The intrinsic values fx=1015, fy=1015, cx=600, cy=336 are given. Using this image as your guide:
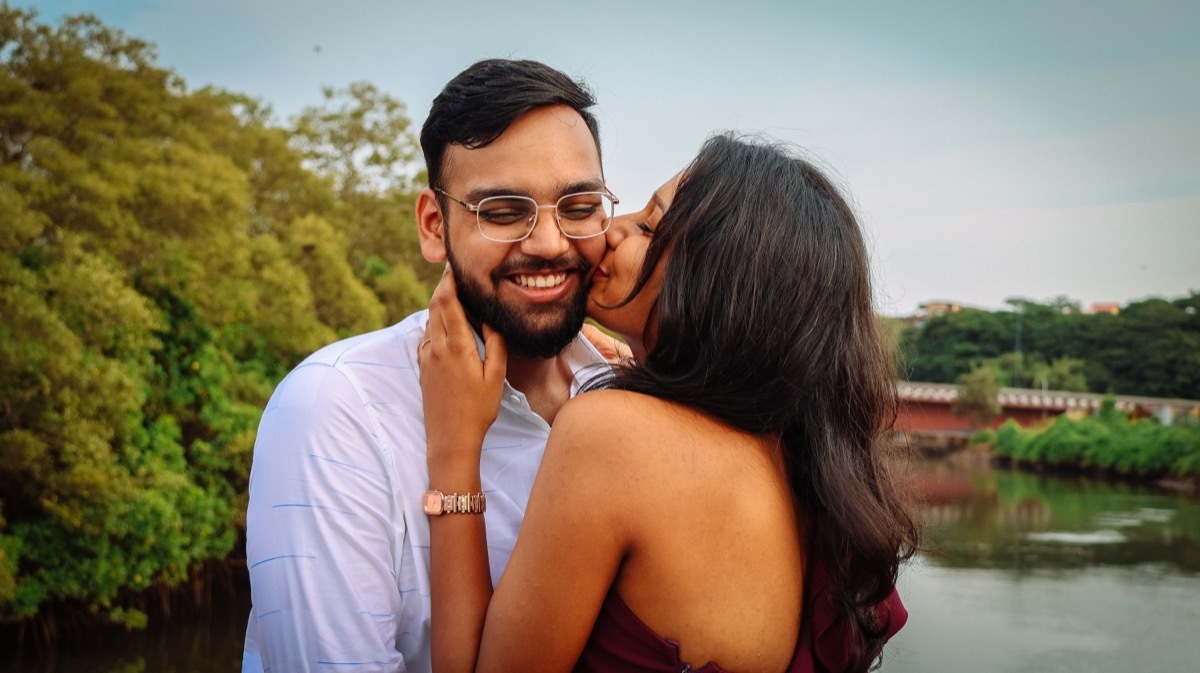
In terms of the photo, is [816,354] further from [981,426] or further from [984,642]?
[981,426]

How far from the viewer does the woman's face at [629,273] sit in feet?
6.08

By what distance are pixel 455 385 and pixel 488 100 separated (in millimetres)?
574

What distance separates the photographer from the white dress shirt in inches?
65.0

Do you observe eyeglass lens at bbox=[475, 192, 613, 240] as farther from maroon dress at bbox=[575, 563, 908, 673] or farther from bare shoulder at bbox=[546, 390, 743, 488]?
maroon dress at bbox=[575, 563, 908, 673]

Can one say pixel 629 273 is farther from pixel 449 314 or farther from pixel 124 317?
pixel 124 317

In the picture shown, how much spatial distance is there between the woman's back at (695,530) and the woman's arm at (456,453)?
0.29 m

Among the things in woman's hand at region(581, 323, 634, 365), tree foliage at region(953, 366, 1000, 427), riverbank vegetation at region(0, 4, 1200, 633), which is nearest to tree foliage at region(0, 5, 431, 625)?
riverbank vegetation at region(0, 4, 1200, 633)

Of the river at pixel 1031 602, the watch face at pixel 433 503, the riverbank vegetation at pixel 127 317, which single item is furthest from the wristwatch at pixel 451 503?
the river at pixel 1031 602

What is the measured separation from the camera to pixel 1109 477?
34.1m

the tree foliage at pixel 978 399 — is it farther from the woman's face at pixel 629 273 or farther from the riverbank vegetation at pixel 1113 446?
the woman's face at pixel 629 273

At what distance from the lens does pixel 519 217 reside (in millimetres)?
2002

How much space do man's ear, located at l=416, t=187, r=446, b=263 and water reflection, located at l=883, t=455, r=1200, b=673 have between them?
39.5 feet

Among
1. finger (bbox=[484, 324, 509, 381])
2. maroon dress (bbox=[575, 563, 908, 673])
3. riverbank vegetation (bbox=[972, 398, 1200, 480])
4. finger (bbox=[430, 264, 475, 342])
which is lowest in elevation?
riverbank vegetation (bbox=[972, 398, 1200, 480])

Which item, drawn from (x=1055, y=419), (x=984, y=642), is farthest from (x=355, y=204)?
(x=1055, y=419)
